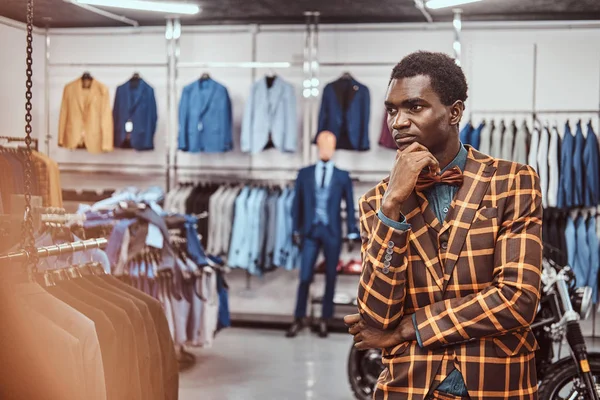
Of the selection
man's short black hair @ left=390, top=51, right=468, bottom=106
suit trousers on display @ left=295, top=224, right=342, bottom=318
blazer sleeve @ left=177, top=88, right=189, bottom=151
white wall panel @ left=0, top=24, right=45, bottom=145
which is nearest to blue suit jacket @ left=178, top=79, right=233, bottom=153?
blazer sleeve @ left=177, top=88, right=189, bottom=151

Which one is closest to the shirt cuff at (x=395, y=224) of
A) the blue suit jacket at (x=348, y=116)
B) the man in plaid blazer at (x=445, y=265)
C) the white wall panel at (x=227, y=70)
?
the man in plaid blazer at (x=445, y=265)

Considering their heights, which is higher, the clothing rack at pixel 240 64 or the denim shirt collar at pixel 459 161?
the clothing rack at pixel 240 64

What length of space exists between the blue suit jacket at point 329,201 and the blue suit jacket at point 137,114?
72.7 inches

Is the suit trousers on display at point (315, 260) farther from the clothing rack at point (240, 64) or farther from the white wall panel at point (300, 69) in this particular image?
the clothing rack at point (240, 64)

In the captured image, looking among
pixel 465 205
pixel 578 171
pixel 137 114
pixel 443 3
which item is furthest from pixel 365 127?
pixel 465 205

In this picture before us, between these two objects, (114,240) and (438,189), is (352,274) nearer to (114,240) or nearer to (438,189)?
(114,240)

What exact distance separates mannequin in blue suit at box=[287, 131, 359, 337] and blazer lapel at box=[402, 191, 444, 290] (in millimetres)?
5322

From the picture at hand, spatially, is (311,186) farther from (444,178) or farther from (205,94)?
(444,178)

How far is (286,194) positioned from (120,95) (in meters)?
2.17

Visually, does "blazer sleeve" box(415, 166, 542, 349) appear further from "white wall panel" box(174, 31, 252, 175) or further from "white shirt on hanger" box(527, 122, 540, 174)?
"white wall panel" box(174, 31, 252, 175)

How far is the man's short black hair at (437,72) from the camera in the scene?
1.61 m

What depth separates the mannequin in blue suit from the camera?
6941 mm

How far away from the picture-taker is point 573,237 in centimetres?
673

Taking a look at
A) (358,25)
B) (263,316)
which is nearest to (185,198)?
(263,316)
